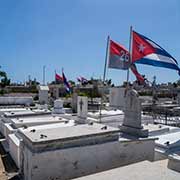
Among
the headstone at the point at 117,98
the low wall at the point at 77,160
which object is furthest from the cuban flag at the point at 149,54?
the headstone at the point at 117,98

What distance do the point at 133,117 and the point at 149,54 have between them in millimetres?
2939

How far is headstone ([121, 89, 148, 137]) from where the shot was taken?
9039 millimetres

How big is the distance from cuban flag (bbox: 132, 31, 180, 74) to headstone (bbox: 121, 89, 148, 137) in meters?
1.78

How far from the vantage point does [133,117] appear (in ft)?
30.6

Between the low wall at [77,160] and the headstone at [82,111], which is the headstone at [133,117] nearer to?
the low wall at [77,160]

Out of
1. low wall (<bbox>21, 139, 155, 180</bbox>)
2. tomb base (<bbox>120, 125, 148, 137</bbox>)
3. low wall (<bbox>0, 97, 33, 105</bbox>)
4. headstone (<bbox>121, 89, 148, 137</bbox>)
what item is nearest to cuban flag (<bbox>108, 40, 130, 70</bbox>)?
headstone (<bbox>121, 89, 148, 137</bbox>)

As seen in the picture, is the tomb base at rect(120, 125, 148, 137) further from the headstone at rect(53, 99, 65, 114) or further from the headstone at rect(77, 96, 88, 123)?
the headstone at rect(53, 99, 65, 114)

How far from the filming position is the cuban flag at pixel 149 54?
987cm

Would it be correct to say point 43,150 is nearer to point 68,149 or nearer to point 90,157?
point 68,149

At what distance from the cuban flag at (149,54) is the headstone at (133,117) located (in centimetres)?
178

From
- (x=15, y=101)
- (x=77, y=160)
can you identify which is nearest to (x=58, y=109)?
(x=15, y=101)

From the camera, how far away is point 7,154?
10180mm

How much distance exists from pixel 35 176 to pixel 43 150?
0.71 metres

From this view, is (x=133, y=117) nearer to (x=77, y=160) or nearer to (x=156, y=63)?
(x=156, y=63)
